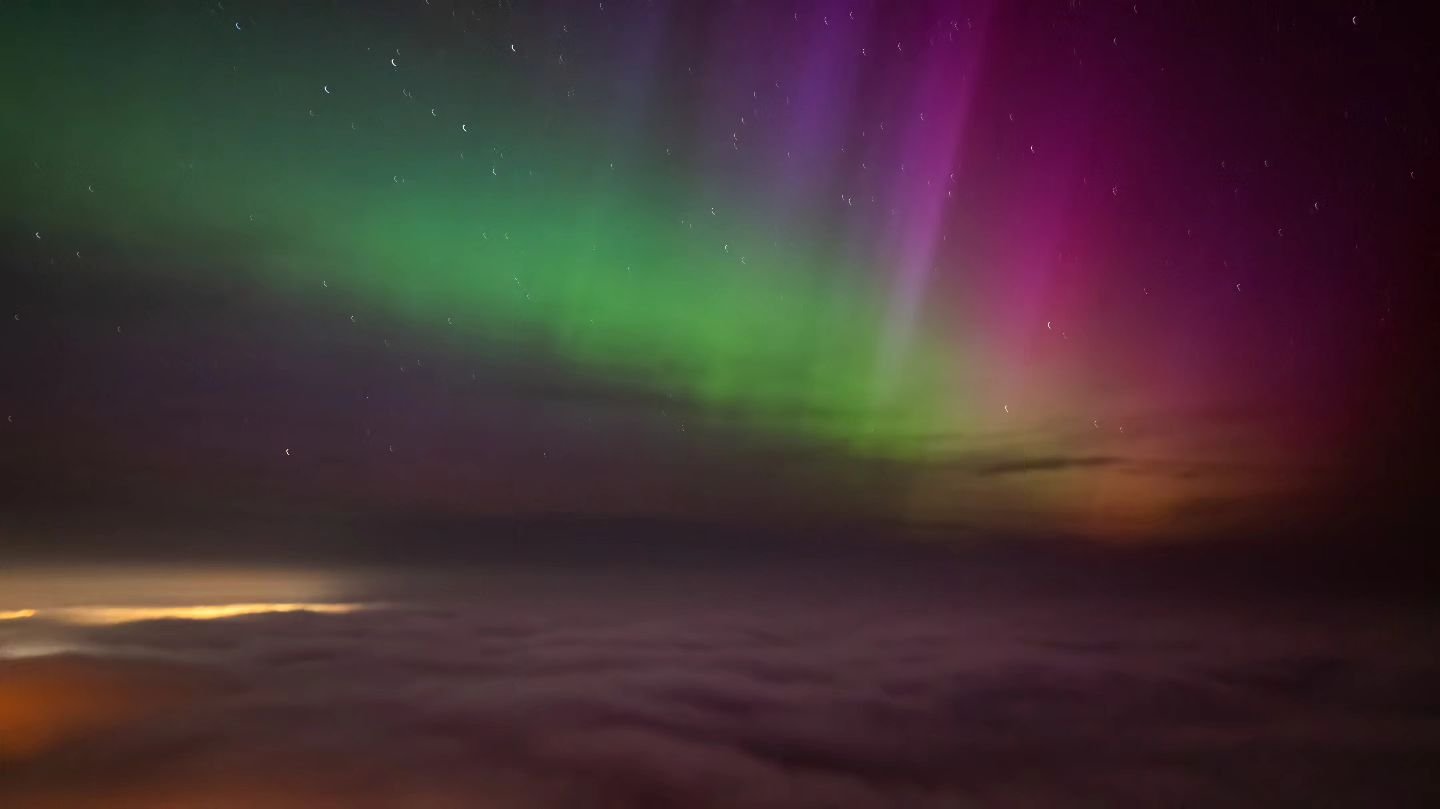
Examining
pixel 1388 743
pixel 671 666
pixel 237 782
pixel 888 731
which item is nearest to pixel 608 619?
pixel 671 666

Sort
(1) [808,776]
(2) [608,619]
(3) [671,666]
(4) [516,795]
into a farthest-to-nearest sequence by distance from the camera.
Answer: (2) [608,619] < (3) [671,666] < (1) [808,776] < (4) [516,795]

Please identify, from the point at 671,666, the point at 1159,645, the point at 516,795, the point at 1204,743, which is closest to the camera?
the point at 516,795

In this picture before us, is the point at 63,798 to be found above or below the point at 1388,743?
above

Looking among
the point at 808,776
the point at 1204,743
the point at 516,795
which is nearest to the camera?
the point at 516,795

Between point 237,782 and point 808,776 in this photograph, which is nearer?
point 237,782

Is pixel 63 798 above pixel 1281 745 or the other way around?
above

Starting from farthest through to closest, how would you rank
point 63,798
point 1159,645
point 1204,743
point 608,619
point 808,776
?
point 608,619 → point 1159,645 → point 1204,743 → point 808,776 → point 63,798

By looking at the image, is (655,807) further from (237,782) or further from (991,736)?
(991,736)

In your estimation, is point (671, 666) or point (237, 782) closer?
point (237, 782)

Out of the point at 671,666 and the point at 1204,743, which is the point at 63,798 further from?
the point at 1204,743
